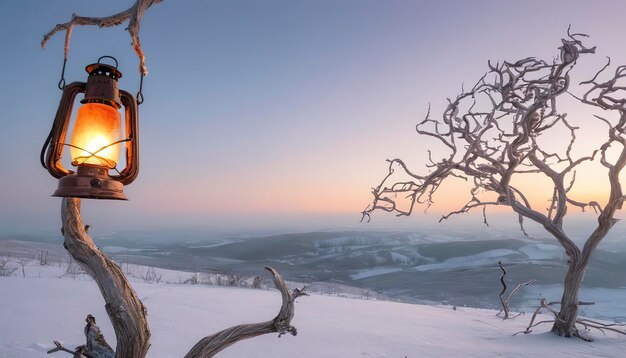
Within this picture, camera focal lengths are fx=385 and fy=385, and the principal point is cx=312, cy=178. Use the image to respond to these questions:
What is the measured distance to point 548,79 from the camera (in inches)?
245

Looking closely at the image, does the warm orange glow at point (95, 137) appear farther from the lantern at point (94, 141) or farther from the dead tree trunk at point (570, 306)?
the dead tree trunk at point (570, 306)

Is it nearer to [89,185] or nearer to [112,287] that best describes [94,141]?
[89,185]

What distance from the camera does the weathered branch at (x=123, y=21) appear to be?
1.60 m

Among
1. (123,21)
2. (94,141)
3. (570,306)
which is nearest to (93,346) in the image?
(94,141)

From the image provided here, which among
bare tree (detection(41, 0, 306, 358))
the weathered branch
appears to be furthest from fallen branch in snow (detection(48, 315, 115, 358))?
the weathered branch

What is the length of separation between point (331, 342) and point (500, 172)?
4.35 meters

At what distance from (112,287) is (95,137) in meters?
0.59

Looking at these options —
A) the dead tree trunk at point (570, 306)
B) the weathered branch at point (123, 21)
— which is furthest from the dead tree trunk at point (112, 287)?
the dead tree trunk at point (570, 306)

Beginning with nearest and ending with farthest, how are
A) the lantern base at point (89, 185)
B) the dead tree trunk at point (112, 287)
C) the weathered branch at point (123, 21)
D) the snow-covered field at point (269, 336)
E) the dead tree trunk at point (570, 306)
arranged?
the lantern base at point (89, 185)
the dead tree trunk at point (112, 287)
the weathered branch at point (123, 21)
the snow-covered field at point (269, 336)
the dead tree trunk at point (570, 306)

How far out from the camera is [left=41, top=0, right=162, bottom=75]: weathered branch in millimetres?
1599

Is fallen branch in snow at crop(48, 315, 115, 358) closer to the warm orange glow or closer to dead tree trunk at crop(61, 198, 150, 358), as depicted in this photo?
dead tree trunk at crop(61, 198, 150, 358)

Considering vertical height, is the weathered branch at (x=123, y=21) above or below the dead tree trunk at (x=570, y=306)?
above

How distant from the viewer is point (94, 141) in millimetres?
1406

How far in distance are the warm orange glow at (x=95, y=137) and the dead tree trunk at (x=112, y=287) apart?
0.83 ft
